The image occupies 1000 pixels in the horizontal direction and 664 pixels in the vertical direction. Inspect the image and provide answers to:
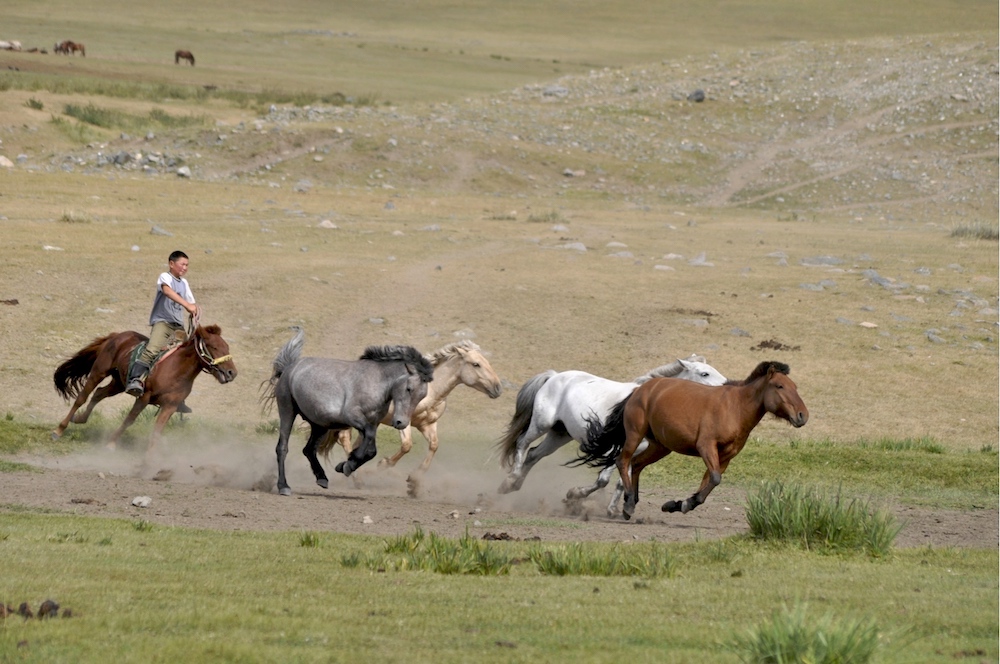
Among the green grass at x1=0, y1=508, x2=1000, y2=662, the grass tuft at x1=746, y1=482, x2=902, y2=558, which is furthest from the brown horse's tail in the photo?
the grass tuft at x1=746, y1=482, x2=902, y2=558

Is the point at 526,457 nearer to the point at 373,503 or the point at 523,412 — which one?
the point at 523,412

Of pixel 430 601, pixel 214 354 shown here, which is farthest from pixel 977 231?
pixel 430 601

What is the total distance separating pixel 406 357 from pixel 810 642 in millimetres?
7350

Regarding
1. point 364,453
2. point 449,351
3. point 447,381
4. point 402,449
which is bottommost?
point 402,449

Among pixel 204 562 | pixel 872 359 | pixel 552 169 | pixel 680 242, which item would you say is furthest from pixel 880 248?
pixel 204 562

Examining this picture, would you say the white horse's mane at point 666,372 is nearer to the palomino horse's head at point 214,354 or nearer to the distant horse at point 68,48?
the palomino horse's head at point 214,354

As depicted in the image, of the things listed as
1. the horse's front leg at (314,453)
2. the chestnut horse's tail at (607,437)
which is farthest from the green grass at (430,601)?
the horse's front leg at (314,453)

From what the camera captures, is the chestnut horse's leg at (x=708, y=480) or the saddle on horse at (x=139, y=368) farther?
the saddle on horse at (x=139, y=368)

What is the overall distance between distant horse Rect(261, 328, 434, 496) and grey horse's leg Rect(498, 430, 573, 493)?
1.23m

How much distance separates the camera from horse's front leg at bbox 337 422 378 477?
476 inches

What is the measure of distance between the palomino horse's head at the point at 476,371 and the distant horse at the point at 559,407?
1.14ft

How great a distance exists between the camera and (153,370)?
13.6 m

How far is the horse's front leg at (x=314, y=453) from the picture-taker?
41.1ft

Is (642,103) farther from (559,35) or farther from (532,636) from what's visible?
(559,35)
